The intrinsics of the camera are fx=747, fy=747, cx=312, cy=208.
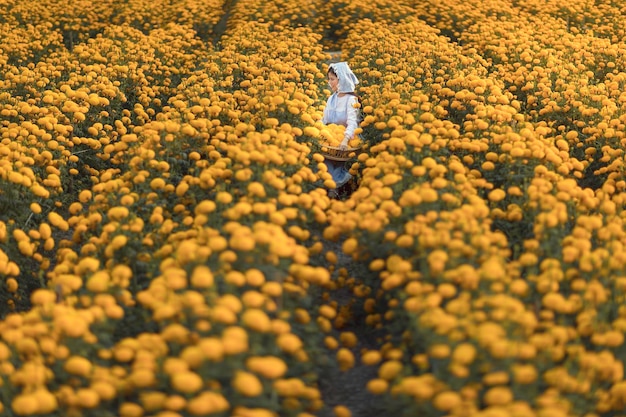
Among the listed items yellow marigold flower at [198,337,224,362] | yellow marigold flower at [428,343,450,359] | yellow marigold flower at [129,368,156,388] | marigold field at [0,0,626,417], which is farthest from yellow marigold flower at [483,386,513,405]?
yellow marigold flower at [129,368,156,388]

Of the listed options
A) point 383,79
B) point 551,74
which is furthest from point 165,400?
point 551,74

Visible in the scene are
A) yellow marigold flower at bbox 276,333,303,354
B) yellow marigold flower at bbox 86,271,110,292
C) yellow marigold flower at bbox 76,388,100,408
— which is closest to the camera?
yellow marigold flower at bbox 76,388,100,408

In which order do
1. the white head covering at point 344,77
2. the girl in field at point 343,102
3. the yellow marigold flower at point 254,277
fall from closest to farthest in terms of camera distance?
the yellow marigold flower at point 254,277
the girl in field at point 343,102
the white head covering at point 344,77

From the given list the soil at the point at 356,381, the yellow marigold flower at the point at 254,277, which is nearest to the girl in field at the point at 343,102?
the soil at the point at 356,381

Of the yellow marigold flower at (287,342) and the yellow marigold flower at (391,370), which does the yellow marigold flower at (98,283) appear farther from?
the yellow marigold flower at (391,370)

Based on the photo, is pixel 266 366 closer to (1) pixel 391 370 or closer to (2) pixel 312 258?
(1) pixel 391 370

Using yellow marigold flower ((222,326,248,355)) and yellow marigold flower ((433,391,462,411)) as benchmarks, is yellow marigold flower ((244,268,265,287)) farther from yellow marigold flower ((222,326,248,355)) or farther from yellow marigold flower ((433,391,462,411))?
yellow marigold flower ((433,391,462,411))

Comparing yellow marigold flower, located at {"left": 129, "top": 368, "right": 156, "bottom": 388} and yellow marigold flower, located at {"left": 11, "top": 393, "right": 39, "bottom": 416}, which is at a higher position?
yellow marigold flower, located at {"left": 129, "top": 368, "right": 156, "bottom": 388}

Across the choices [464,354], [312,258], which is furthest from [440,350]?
[312,258]
